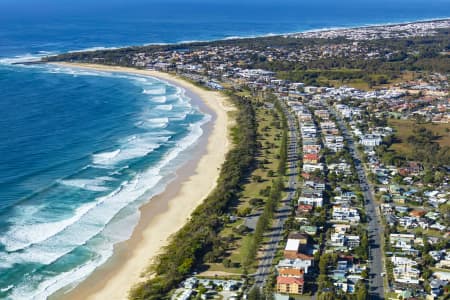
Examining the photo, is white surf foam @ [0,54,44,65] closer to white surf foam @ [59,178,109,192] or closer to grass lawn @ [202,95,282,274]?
grass lawn @ [202,95,282,274]

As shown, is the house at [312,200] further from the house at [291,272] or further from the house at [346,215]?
the house at [291,272]

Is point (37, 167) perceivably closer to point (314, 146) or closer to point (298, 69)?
point (314, 146)

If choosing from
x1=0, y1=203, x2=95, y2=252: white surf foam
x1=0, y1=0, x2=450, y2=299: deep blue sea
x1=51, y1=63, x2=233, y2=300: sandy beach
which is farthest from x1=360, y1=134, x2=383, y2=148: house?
x1=0, y1=203, x2=95, y2=252: white surf foam

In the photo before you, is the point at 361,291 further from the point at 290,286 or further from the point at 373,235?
the point at 373,235

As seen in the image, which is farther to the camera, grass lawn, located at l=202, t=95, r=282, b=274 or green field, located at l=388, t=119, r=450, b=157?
green field, located at l=388, t=119, r=450, b=157

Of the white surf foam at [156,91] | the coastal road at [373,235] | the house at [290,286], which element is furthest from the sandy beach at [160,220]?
the white surf foam at [156,91]

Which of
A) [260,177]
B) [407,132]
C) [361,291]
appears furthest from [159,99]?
[361,291]
